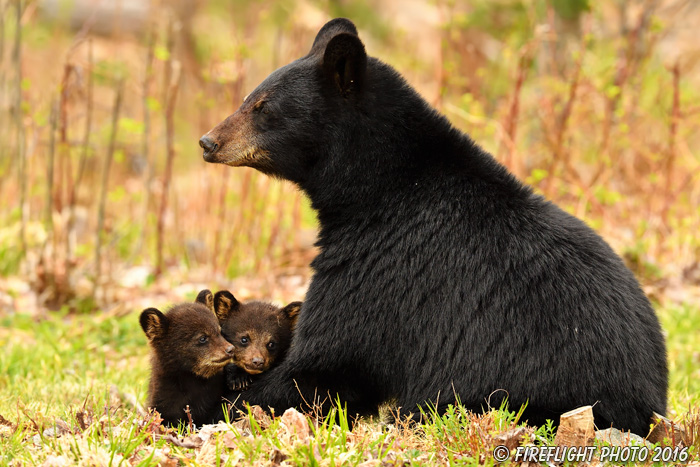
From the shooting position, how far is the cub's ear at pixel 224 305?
4.18m

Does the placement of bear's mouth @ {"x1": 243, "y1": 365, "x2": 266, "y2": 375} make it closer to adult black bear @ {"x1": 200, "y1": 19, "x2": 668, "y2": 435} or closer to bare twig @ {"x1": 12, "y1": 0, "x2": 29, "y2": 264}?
adult black bear @ {"x1": 200, "y1": 19, "x2": 668, "y2": 435}

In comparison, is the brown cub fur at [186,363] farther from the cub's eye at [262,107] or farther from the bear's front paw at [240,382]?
the cub's eye at [262,107]

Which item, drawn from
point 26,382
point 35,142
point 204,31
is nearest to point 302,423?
point 26,382

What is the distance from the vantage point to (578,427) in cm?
300

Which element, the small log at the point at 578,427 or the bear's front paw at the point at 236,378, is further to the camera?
the bear's front paw at the point at 236,378

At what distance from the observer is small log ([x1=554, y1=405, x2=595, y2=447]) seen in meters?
2.99

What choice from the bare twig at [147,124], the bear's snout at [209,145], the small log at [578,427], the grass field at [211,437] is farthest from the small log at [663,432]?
the bare twig at [147,124]

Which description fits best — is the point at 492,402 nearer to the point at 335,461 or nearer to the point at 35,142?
the point at 335,461

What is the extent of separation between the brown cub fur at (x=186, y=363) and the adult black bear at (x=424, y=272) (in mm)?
278

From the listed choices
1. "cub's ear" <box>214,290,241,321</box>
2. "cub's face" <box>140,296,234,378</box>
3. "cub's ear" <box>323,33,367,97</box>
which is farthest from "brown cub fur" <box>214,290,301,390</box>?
"cub's ear" <box>323,33,367,97</box>

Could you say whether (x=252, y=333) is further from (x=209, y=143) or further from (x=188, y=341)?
(x=209, y=143)

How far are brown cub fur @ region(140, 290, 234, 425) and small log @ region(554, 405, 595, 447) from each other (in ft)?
5.53

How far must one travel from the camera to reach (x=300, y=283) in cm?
785

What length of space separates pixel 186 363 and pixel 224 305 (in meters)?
0.46
